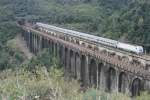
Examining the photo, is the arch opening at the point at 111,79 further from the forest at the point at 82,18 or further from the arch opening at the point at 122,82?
the forest at the point at 82,18

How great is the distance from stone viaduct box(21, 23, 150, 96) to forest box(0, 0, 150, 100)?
21.6 ft

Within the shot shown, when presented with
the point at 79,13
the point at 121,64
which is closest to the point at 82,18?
the point at 79,13

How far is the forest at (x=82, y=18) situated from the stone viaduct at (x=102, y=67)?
259 inches

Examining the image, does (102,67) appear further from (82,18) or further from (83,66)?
(82,18)

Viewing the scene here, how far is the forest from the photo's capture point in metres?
55.2

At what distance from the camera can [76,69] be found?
4981cm

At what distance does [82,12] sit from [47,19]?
11.3m

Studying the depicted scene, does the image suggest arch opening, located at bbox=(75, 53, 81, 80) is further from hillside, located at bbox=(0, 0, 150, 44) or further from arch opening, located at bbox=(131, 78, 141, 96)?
arch opening, located at bbox=(131, 78, 141, 96)

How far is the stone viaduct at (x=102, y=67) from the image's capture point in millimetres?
33041

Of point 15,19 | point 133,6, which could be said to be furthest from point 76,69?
point 15,19

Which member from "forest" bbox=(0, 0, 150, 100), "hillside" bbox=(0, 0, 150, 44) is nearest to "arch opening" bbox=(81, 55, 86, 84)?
"forest" bbox=(0, 0, 150, 100)

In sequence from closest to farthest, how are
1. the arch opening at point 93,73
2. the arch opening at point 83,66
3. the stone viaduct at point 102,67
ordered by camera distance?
the stone viaduct at point 102,67, the arch opening at point 93,73, the arch opening at point 83,66

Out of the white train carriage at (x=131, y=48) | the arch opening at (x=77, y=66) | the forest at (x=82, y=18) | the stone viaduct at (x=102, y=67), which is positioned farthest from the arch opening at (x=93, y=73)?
the forest at (x=82, y=18)

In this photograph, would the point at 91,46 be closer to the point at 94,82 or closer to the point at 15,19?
the point at 94,82
